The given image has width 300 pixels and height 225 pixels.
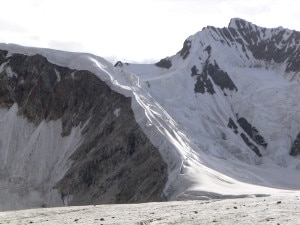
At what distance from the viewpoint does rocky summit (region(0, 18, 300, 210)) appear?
8125 centimetres

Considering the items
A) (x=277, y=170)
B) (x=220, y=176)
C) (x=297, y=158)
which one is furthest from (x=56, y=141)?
(x=297, y=158)

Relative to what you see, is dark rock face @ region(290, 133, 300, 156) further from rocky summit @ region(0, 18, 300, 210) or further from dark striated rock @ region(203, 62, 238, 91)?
dark striated rock @ region(203, 62, 238, 91)

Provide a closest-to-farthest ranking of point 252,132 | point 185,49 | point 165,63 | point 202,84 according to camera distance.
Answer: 1. point 252,132
2. point 202,84
3. point 185,49
4. point 165,63

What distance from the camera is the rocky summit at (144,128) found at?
A: 81.2m

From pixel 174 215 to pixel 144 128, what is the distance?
57.8 meters

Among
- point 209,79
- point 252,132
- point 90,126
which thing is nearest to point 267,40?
point 209,79

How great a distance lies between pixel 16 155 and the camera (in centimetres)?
10194

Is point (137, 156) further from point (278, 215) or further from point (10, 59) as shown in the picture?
point (278, 215)

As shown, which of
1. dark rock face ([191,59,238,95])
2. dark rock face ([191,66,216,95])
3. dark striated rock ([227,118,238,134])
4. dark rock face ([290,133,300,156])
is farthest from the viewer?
dark rock face ([191,59,238,95])

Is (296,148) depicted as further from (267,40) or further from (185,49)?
(267,40)

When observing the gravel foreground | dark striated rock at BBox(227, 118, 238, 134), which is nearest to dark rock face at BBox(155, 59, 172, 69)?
dark striated rock at BBox(227, 118, 238, 134)

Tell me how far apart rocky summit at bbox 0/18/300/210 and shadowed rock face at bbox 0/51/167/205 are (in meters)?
0.19

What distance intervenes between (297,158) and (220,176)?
55.5 metres

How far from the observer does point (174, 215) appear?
30.0 meters
